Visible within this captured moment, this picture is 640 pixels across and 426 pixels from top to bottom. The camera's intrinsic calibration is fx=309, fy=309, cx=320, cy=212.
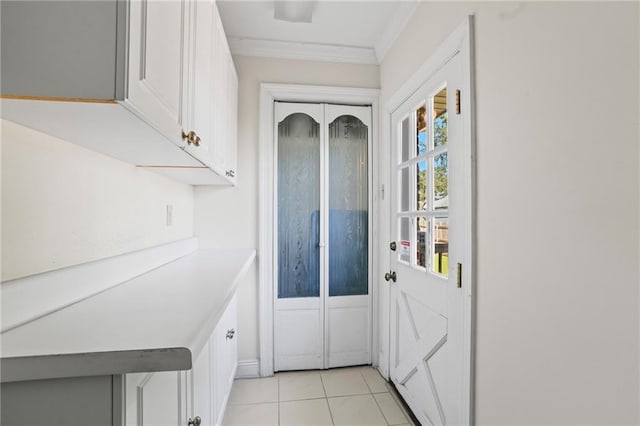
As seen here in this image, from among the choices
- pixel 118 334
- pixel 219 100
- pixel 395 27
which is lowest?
pixel 118 334

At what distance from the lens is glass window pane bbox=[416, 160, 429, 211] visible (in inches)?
69.9

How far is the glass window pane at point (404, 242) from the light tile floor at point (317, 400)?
3.17 feet

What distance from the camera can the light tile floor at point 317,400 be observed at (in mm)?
1892

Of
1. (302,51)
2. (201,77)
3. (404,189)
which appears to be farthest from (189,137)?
(302,51)

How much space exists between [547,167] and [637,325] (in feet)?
1.52

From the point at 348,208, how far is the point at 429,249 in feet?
3.06

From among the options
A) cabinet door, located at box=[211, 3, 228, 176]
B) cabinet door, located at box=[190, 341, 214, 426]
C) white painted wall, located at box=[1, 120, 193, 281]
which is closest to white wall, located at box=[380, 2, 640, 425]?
cabinet door, located at box=[190, 341, 214, 426]

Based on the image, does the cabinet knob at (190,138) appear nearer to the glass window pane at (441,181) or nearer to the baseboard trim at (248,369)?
the glass window pane at (441,181)

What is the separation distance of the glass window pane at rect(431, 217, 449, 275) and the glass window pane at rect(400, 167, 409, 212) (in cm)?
38

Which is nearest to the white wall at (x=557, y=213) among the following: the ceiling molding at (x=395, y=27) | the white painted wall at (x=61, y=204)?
the ceiling molding at (x=395, y=27)

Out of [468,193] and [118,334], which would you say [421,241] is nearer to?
[468,193]

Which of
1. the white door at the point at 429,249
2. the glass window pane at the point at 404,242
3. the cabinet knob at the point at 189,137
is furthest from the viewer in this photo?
the glass window pane at the point at 404,242

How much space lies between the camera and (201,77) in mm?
1313

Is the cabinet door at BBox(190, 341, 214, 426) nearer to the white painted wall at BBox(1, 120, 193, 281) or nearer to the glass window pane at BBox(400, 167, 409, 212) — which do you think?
the white painted wall at BBox(1, 120, 193, 281)
